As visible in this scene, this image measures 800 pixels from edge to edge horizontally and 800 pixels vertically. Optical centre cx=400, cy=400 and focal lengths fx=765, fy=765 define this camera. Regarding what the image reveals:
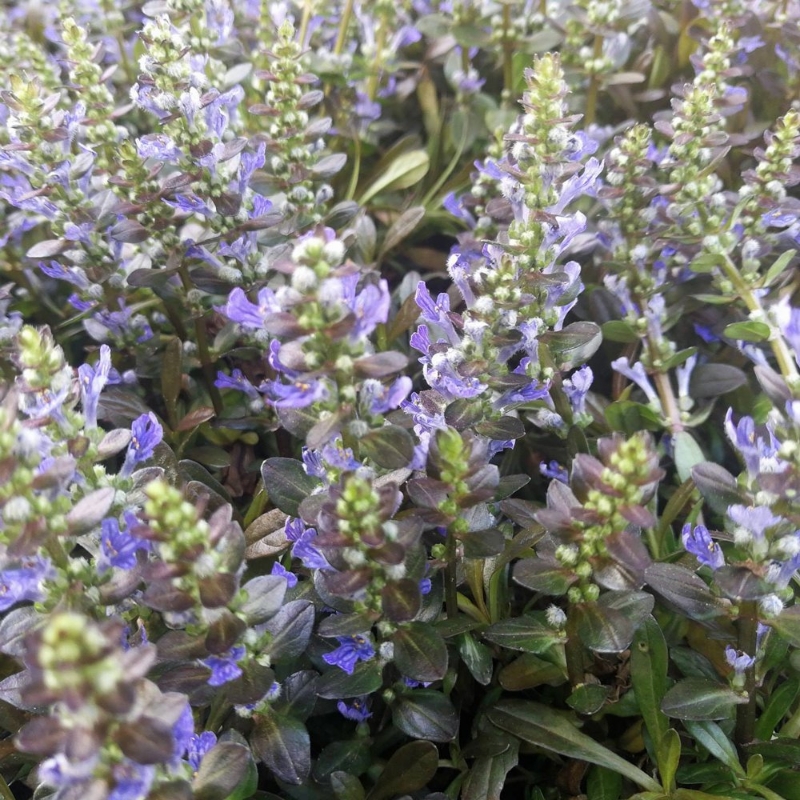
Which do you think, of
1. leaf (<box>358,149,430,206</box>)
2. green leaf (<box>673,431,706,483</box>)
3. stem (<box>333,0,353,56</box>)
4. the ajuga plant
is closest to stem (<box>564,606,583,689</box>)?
the ajuga plant

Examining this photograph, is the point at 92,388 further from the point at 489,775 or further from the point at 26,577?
the point at 489,775

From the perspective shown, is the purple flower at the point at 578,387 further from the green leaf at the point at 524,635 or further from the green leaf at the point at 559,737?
the green leaf at the point at 559,737

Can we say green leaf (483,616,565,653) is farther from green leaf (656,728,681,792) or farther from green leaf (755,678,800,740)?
green leaf (755,678,800,740)

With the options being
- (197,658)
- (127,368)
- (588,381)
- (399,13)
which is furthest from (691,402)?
(399,13)

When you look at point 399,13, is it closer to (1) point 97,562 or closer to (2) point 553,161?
(2) point 553,161

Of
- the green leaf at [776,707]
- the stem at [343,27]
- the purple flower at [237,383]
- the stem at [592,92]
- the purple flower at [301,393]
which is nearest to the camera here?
the purple flower at [301,393]

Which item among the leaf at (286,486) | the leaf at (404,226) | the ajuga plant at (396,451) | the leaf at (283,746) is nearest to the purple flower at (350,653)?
the ajuga plant at (396,451)
